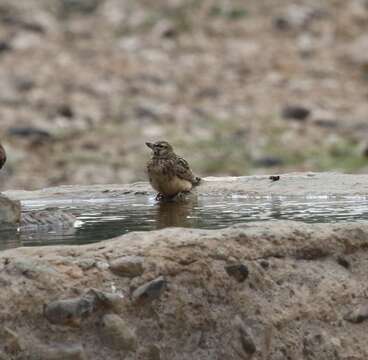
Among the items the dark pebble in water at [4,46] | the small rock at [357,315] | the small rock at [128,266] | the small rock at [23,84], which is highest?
the dark pebble in water at [4,46]

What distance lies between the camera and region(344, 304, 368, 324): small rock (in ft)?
19.3

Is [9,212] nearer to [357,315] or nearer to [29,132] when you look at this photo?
[357,315]

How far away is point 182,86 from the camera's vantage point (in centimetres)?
1816

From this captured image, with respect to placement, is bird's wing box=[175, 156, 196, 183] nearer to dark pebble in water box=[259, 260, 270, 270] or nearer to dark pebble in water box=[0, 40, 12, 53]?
dark pebble in water box=[259, 260, 270, 270]

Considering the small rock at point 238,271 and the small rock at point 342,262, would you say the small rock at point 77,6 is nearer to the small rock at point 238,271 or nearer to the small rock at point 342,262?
the small rock at point 342,262

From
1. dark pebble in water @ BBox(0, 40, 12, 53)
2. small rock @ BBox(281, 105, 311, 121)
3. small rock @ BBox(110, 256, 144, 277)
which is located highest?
dark pebble in water @ BBox(0, 40, 12, 53)

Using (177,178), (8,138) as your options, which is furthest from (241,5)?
(177,178)

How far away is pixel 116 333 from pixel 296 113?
11912 mm

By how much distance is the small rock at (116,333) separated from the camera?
5441mm

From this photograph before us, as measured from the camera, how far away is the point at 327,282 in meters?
5.87

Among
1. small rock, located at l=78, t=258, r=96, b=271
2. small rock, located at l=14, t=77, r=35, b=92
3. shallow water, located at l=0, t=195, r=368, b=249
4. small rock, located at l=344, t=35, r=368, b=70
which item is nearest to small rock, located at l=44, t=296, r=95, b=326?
small rock, located at l=78, t=258, r=96, b=271

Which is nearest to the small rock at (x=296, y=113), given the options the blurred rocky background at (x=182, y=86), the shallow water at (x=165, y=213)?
the blurred rocky background at (x=182, y=86)

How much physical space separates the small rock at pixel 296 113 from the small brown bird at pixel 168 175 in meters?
8.94

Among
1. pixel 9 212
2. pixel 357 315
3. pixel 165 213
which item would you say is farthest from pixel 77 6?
pixel 357 315
